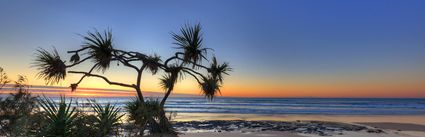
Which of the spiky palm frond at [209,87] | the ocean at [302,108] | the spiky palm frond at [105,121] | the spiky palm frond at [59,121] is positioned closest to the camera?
the spiky palm frond at [59,121]

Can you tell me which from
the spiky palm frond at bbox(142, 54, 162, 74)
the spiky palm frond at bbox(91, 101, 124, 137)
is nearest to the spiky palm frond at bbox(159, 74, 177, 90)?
the spiky palm frond at bbox(142, 54, 162, 74)

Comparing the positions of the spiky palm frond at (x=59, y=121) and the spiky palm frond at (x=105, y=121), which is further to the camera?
the spiky palm frond at (x=105, y=121)

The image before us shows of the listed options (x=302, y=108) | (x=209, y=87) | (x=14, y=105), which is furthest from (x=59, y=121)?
(x=302, y=108)

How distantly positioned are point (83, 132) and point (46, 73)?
22.3 ft

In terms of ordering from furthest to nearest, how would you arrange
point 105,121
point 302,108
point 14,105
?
1. point 302,108
2. point 14,105
3. point 105,121

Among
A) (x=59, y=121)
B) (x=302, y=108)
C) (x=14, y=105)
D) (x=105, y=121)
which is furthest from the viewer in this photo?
(x=302, y=108)

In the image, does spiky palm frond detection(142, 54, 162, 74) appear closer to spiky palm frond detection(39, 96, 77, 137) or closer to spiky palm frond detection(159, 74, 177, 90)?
spiky palm frond detection(159, 74, 177, 90)

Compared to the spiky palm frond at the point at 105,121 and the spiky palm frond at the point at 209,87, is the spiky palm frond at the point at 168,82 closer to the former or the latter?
the spiky palm frond at the point at 209,87

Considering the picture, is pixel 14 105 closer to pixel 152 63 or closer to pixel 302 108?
pixel 152 63

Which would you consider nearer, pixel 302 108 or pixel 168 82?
pixel 168 82

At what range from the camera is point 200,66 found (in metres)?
12.4

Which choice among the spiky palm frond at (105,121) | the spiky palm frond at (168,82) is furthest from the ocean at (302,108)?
the spiky palm frond at (105,121)

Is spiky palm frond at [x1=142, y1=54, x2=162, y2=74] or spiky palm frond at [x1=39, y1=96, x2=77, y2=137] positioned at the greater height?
spiky palm frond at [x1=142, y1=54, x2=162, y2=74]

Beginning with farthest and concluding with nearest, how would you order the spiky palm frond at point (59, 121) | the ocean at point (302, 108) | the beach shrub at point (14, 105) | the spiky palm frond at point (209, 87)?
the ocean at point (302, 108) → the spiky palm frond at point (209, 87) → the beach shrub at point (14, 105) → the spiky palm frond at point (59, 121)
